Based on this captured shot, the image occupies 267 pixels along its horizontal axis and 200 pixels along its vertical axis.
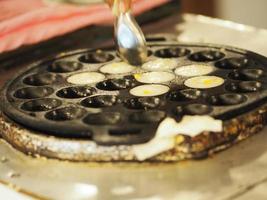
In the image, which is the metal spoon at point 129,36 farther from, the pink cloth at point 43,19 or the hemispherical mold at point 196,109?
the pink cloth at point 43,19

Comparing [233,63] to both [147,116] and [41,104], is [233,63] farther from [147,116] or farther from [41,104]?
[41,104]

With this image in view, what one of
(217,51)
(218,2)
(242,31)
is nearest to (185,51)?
(217,51)

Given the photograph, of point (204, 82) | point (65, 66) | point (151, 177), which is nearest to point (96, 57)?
point (65, 66)

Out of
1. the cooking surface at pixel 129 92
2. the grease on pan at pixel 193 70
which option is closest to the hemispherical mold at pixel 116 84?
the cooking surface at pixel 129 92

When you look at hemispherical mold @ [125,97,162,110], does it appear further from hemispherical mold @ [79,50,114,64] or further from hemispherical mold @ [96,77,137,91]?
hemispherical mold @ [79,50,114,64]

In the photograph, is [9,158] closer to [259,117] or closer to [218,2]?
[259,117]

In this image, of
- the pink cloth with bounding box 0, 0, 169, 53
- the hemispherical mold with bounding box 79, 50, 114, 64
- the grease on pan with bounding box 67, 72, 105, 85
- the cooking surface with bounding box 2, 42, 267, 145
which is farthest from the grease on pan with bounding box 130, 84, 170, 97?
the pink cloth with bounding box 0, 0, 169, 53
